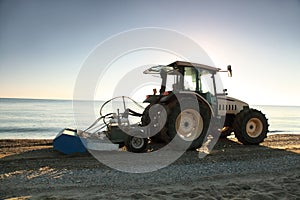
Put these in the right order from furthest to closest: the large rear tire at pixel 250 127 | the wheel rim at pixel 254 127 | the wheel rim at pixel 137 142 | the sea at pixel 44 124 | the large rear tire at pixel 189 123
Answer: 1. the sea at pixel 44 124
2. the wheel rim at pixel 254 127
3. the large rear tire at pixel 250 127
4. the large rear tire at pixel 189 123
5. the wheel rim at pixel 137 142

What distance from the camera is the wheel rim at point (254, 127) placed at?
9078 millimetres

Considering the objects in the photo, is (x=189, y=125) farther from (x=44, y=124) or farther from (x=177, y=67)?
(x=44, y=124)

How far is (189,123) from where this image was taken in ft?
26.9

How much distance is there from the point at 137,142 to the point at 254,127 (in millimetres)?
4380

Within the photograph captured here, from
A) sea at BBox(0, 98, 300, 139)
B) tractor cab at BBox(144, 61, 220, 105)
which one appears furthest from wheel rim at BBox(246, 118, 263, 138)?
sea at BBox(0, 98, 300, 139)

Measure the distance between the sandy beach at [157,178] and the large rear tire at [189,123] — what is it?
0.81 meters

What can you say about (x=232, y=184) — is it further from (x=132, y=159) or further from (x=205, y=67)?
(x=205, y=67)

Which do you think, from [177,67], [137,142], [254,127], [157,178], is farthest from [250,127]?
[157,178]

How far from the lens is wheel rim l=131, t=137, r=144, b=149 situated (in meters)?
7.26

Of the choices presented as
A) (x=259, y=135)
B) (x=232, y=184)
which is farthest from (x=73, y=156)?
(x=259, y=135)

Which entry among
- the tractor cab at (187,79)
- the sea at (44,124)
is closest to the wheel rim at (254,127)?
the tractor cab at (187,79)

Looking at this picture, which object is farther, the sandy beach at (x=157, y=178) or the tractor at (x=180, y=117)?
the tractor at (x=180, y=117)

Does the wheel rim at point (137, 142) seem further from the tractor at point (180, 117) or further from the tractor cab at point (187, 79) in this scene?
the tractor cab at point (187, 79)

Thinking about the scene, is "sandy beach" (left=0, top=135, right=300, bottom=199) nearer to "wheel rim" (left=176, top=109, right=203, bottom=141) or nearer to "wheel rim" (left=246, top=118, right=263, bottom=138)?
"wheel rim" (left=176, top=109, right=203, bottom=141)
